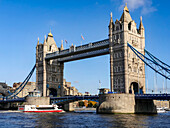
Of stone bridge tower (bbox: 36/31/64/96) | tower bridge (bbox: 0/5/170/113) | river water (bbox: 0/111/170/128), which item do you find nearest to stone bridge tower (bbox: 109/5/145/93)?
tower bridge (bbox: 0/5/170/113)

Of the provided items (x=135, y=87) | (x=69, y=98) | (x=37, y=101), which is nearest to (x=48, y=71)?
(x=37, y=101)

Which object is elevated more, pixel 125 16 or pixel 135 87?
pixel 125 16

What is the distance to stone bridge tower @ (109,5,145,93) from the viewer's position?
3216 inches

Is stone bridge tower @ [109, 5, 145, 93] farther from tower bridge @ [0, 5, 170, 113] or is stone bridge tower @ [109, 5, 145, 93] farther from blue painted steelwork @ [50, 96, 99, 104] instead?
blue painted steelwork @ [50, 96, 99, 104]

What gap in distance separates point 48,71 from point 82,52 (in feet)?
68.7

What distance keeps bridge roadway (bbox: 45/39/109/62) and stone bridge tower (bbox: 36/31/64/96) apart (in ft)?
9.23

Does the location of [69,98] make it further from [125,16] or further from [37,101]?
[125,16]

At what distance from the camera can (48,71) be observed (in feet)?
368

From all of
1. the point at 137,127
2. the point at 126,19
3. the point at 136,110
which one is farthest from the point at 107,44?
the point at 137,127

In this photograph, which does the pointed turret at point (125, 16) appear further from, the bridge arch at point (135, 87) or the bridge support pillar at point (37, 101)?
the bridge support pillar at point (37, 101)

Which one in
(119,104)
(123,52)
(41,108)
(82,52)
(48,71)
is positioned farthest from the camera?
(48,71)

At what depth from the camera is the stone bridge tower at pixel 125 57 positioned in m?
81.7

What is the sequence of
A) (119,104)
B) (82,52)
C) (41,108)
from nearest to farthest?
(119,104) < (41,108) < (82,52)

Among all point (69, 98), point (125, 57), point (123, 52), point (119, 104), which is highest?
point (123, 52)
